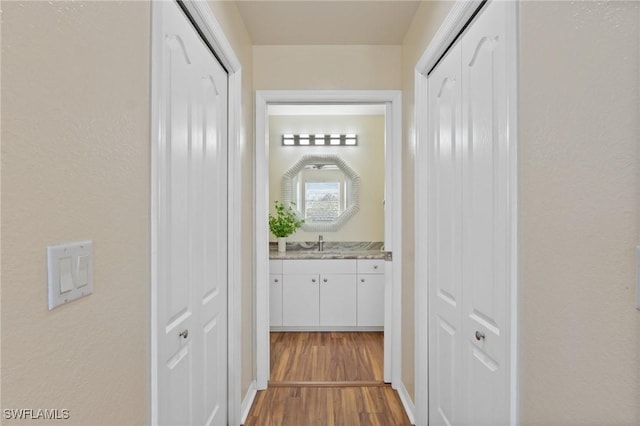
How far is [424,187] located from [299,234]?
2.54 metres

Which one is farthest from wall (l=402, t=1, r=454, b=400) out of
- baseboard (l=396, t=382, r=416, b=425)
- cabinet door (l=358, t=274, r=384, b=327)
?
cabinet door (l=358, t=274, r=384, b=327)

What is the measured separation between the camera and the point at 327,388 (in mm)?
2656

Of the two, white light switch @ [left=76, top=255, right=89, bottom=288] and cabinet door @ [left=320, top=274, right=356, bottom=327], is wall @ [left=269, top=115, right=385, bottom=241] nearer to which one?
cabinet door @ [left=320, top=274, right=356, bottom=327]

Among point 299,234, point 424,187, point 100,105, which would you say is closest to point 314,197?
point 299,234

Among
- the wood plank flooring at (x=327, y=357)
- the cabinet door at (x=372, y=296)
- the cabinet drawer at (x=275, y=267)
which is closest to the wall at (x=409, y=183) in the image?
the wood plank flooring at (x=327, y=357)

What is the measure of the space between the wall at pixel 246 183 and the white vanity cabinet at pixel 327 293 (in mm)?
1264

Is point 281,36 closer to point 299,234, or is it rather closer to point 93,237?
point 93,237

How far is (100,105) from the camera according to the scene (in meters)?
0.85

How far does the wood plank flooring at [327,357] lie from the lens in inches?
112

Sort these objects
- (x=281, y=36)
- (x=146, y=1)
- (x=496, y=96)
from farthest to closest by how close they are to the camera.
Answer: (x=281, y=36) → (x=496, y=96) → (x=146, y=1)

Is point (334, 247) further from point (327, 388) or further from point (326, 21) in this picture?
point (326, 21)

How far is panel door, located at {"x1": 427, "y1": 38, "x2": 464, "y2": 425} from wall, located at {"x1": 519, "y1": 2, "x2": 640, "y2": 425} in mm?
569

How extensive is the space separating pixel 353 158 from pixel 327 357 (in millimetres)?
2293

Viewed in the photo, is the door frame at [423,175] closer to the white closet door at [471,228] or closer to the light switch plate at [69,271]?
the white closet door at [471,228]
